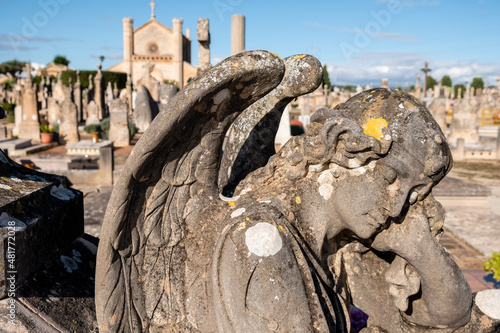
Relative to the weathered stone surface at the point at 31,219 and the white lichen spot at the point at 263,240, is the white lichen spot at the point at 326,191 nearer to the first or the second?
the white lichen spot at the point at 263,240

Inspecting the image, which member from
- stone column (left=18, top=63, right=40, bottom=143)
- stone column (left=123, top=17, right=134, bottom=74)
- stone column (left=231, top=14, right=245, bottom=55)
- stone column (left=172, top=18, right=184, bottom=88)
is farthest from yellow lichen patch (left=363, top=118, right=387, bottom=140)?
stone column (left=123, top=17, right=134, bottom=74)

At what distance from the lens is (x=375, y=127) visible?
62.5 inches

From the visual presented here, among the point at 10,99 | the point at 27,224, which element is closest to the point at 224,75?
the point at 27,224

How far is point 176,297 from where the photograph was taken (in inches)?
63.1

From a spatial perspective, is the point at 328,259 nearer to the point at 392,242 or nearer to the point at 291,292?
the point at 392,242

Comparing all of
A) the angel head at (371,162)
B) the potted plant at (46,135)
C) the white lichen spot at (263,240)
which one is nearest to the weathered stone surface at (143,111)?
the potted plant at (46,135)

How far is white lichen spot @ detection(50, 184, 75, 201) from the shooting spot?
1.85 m

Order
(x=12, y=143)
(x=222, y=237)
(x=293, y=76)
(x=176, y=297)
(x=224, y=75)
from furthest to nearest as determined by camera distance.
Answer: (x=12, y=143)
(x=293, y=76)
(x=176, y=297)
(x=222, y=237)
(x=224, y=75)

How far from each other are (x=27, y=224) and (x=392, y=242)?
4.39 feet

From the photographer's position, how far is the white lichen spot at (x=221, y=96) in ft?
4.85

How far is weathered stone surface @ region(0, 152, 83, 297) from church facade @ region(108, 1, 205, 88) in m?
57.7

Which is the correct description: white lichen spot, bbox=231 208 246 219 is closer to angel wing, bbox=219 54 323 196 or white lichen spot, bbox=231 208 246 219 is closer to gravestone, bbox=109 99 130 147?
angel wing, bbox=219 54 323 196

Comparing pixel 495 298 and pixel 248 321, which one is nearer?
pixel 248 321

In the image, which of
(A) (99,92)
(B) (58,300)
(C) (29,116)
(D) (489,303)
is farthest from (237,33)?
(A) (99,92)
